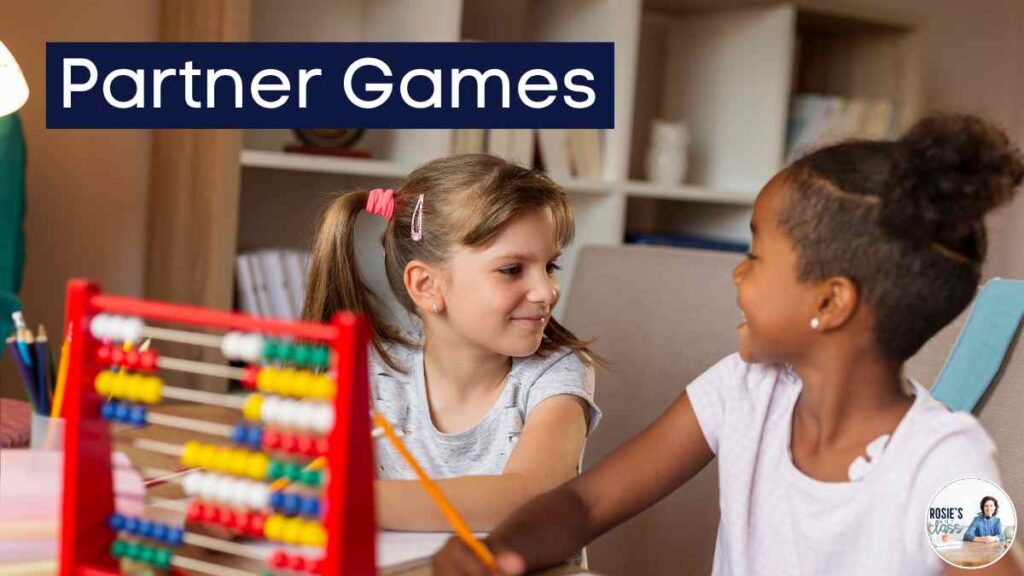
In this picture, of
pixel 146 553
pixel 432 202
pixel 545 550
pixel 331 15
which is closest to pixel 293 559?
pixel 146 553

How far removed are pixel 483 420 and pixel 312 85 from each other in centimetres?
125

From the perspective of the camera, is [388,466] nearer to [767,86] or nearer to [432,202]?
[432,202]

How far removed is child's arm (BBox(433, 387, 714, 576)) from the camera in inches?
38.2

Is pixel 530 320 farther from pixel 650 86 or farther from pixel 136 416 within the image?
pixel 650 86

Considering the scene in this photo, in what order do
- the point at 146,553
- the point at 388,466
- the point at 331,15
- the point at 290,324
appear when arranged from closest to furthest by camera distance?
the point at 290,324 → the point at 146,553 → the point at 388,466 → the point at 331,15

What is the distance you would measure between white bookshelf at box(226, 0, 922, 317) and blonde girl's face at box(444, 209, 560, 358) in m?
0.98

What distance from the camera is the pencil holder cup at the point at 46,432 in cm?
107

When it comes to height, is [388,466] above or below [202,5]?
below

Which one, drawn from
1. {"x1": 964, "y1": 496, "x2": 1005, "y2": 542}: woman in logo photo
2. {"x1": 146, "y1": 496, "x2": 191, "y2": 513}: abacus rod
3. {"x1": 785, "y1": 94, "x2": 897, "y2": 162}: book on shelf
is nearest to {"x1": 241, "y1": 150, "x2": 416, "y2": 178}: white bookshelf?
{"x1": 785, "y1": 94, "x2": 897, "y2": 162}: book on shelf

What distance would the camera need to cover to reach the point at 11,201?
6.22 ft

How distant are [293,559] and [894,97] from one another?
9.57 feet

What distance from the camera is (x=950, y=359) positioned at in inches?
48.5

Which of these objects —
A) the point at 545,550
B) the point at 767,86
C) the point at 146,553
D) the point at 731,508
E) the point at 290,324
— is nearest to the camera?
the point at 290,324

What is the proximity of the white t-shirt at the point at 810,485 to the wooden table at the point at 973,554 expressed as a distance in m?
0.01
